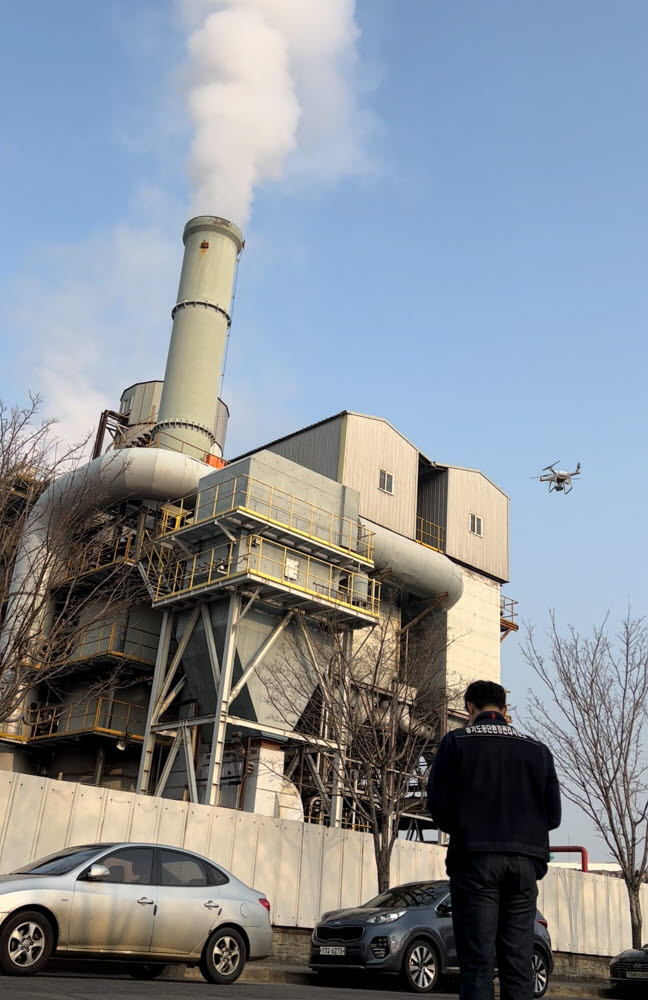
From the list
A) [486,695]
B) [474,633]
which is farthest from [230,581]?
[486,695]

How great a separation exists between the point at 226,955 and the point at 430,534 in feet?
90.3

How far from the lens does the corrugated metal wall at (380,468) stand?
115ft

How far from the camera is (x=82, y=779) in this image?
32.5m

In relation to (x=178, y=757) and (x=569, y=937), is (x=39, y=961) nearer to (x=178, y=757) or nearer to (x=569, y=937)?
(x=569, y=937)

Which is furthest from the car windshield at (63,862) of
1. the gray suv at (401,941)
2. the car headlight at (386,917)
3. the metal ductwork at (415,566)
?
the metal ductwork at (415,566)

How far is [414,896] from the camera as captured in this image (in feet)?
45.6

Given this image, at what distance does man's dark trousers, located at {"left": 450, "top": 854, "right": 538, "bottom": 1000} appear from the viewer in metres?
4.75

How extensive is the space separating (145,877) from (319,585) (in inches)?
704

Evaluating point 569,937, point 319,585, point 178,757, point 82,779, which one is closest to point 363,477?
point 319,585

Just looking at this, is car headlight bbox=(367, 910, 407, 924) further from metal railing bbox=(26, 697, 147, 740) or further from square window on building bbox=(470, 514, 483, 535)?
square window on building bbox=(470, 514, 483, 535)

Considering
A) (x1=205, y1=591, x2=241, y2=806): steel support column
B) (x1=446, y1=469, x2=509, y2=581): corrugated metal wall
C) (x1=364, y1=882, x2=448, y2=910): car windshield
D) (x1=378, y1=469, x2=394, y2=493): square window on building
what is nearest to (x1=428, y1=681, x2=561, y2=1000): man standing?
(x1=364, y1=882, x2=448, y2=910): car windshield

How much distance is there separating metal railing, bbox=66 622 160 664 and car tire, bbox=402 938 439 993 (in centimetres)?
1899

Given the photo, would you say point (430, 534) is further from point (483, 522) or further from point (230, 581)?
point (230, 581)

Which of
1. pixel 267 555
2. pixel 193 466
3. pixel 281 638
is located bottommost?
pixel 281 638
